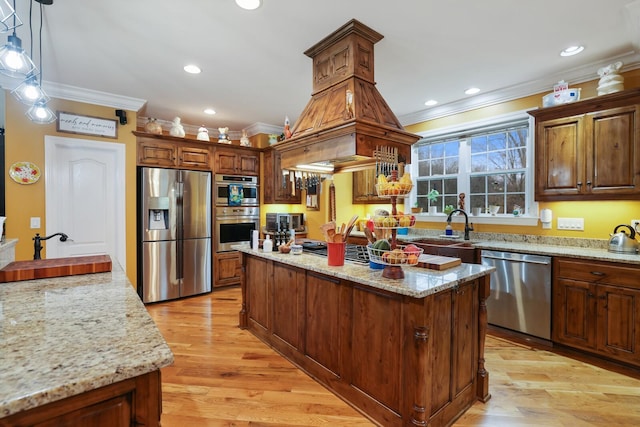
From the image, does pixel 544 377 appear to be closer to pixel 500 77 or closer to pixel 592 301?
pixel 592 301

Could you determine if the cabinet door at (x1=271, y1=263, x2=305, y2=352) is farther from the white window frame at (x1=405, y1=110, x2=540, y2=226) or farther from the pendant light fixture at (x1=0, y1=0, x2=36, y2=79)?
the white window frame at (x1=405, y1=110, x2=540, y2=226)

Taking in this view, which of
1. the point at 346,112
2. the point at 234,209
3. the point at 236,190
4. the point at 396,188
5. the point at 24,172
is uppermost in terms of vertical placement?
the point at 346,112

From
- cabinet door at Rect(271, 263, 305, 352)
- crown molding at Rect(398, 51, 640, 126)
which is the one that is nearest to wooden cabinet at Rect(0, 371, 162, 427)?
cabinet door at Rect(271, 263, 305, 352)

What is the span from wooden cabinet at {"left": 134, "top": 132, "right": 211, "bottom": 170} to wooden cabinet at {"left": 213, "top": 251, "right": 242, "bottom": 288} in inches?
55.7

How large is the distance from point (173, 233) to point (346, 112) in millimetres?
3183

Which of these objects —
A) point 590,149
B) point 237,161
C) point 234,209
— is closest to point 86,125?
point 237,161

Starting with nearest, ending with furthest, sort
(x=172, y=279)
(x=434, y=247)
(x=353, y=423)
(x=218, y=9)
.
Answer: (x=353, y=423) < (x=218, y=9) < (x=434, y=247) < (x=172, y=279)

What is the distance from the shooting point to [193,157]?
4566 mm

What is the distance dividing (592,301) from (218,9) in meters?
3.83

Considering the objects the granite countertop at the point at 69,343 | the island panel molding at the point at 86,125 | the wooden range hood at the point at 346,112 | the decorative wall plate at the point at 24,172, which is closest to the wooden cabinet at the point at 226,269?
the island panel molding at the point at 86,125

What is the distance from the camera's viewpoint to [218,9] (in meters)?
2.15

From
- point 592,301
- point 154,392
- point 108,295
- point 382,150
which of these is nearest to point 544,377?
point 592,301

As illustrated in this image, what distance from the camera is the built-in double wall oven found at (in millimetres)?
4797

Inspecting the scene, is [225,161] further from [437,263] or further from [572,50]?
[572,50]
